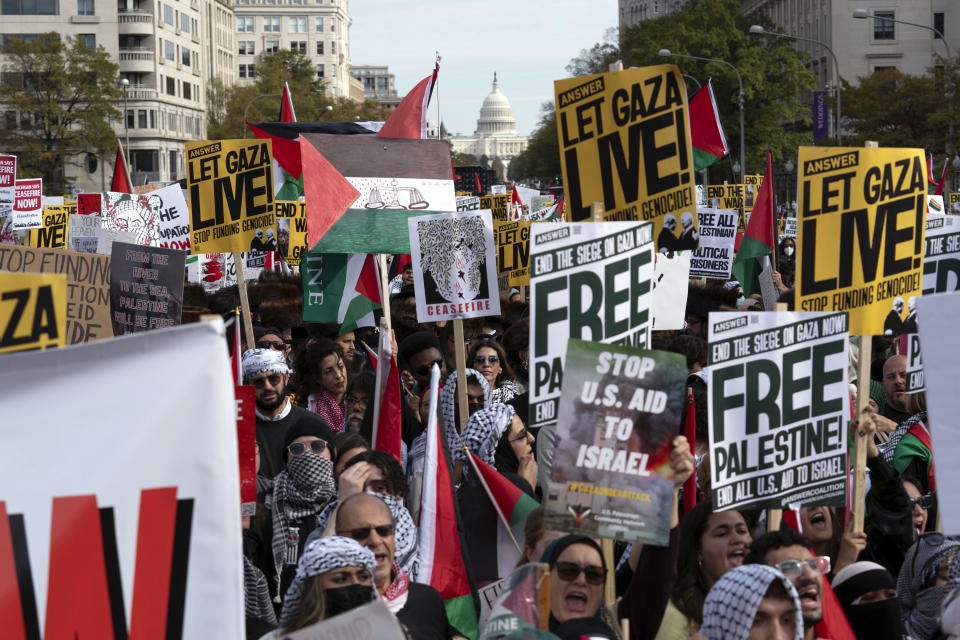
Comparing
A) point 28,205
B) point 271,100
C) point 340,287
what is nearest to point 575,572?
point 340,287

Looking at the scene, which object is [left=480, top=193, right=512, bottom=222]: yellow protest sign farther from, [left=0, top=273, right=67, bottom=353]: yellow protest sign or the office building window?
the office building window

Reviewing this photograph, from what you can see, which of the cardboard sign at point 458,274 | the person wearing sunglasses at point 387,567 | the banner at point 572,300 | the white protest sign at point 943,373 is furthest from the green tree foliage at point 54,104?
the white protest sign at point 943,373

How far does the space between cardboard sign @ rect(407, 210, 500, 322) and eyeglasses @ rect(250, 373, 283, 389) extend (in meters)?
1.30

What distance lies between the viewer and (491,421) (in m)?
6.17

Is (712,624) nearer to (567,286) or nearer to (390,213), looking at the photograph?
(567,286)

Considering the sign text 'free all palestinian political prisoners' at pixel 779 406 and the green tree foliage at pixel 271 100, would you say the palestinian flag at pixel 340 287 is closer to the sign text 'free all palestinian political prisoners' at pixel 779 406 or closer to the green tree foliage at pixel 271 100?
the sign text 'free all palestinian political prisoners' at pixel 779 406

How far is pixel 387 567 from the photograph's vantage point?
4.62m

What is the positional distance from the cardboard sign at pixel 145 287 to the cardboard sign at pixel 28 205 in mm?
11220

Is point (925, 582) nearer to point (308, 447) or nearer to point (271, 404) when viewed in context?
point (308, 447)

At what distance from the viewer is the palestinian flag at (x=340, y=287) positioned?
33.6 feet

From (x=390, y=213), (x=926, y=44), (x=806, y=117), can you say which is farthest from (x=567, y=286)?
(x=926, y=44)

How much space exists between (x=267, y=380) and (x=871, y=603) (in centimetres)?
357

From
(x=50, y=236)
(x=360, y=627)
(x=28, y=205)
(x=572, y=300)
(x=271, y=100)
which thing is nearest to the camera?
(x=360, y=627)

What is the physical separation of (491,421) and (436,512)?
72 cm
